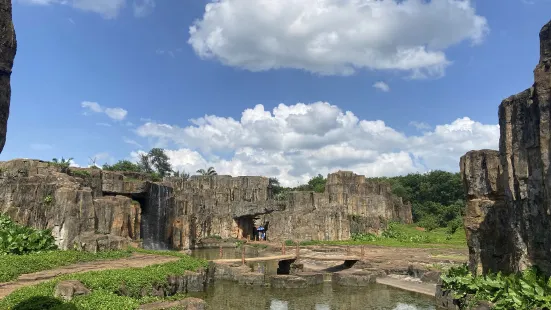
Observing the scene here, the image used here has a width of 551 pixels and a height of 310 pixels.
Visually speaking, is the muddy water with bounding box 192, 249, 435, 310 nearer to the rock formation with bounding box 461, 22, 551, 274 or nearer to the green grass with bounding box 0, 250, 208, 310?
the green grass with bounding box 0, 250, 208, 310

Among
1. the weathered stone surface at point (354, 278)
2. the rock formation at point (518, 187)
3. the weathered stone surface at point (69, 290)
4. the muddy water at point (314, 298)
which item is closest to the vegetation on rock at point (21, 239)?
the weathered stone surface at point (69, 290)

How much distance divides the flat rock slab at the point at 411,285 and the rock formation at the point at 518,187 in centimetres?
460

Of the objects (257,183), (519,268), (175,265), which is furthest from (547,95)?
(257,183)

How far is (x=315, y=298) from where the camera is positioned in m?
19.1

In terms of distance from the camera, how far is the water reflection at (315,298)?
17.3m

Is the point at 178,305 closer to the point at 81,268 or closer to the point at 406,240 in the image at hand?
the point at 81,268

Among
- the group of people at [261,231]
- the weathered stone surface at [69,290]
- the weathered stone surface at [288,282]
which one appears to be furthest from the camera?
the group of people at [261,231]

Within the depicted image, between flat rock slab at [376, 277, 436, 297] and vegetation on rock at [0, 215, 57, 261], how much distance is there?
1677 cm

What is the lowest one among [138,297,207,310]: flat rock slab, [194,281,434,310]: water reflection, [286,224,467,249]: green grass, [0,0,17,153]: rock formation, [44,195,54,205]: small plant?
[194,281,434,310]: water reflection

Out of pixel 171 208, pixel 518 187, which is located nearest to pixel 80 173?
pixel 171 208

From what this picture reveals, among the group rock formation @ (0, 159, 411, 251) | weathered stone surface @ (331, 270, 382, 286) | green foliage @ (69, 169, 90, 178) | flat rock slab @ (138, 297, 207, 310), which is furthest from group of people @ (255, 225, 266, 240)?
flat rock slab @ (138, 297, 207, 310)

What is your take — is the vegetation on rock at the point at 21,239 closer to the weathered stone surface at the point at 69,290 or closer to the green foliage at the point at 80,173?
the weathered stone surface at the point at 69,290

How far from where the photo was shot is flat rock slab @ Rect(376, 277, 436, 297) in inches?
766

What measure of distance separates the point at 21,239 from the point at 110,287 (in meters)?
7.97
